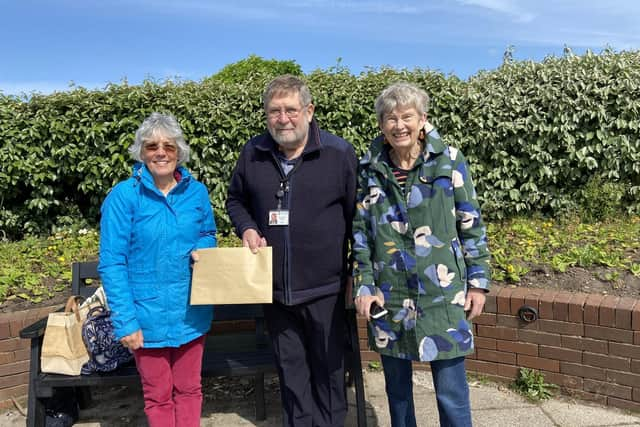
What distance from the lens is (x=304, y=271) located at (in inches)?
104

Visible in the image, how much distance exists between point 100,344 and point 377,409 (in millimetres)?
1878

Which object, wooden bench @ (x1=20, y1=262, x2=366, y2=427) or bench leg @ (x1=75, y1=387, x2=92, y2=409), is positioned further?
bench leg @ (x1=75, y1=387, x2=92, y2=409)

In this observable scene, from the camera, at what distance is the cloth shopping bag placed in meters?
2.59

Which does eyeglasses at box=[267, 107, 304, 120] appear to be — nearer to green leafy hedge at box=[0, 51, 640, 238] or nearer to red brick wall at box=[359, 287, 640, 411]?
red brick wall at box=[359, 287, 640, 411]

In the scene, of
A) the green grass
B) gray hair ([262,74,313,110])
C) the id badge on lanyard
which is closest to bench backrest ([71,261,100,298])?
the green grass

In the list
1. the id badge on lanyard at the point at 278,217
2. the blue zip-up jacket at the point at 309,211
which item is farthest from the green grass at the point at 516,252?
the id badge on lanyard at the point at 278,217

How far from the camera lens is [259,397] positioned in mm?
3420

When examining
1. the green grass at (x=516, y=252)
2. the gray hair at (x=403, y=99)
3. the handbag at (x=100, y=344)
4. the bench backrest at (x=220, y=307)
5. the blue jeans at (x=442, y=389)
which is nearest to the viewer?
the gray hair at (x=403, y=99)

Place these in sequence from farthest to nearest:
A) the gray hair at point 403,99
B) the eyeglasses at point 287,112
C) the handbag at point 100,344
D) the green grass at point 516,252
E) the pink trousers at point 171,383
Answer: the green grass at point 516,252, the handbag at point 100,344, the pink trousers at point 171,383, the eyeglasses at point 287,112, the gray hair at point 403,99

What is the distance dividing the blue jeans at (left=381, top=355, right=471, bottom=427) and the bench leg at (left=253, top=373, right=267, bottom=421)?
3.37 feet

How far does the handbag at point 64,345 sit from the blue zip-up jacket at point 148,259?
0.72m

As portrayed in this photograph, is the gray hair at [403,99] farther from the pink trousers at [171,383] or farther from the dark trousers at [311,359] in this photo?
the pink trousers at [171,383]

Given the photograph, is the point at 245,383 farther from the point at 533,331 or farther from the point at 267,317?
the point at 533,331

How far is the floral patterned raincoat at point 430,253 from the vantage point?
237cm
